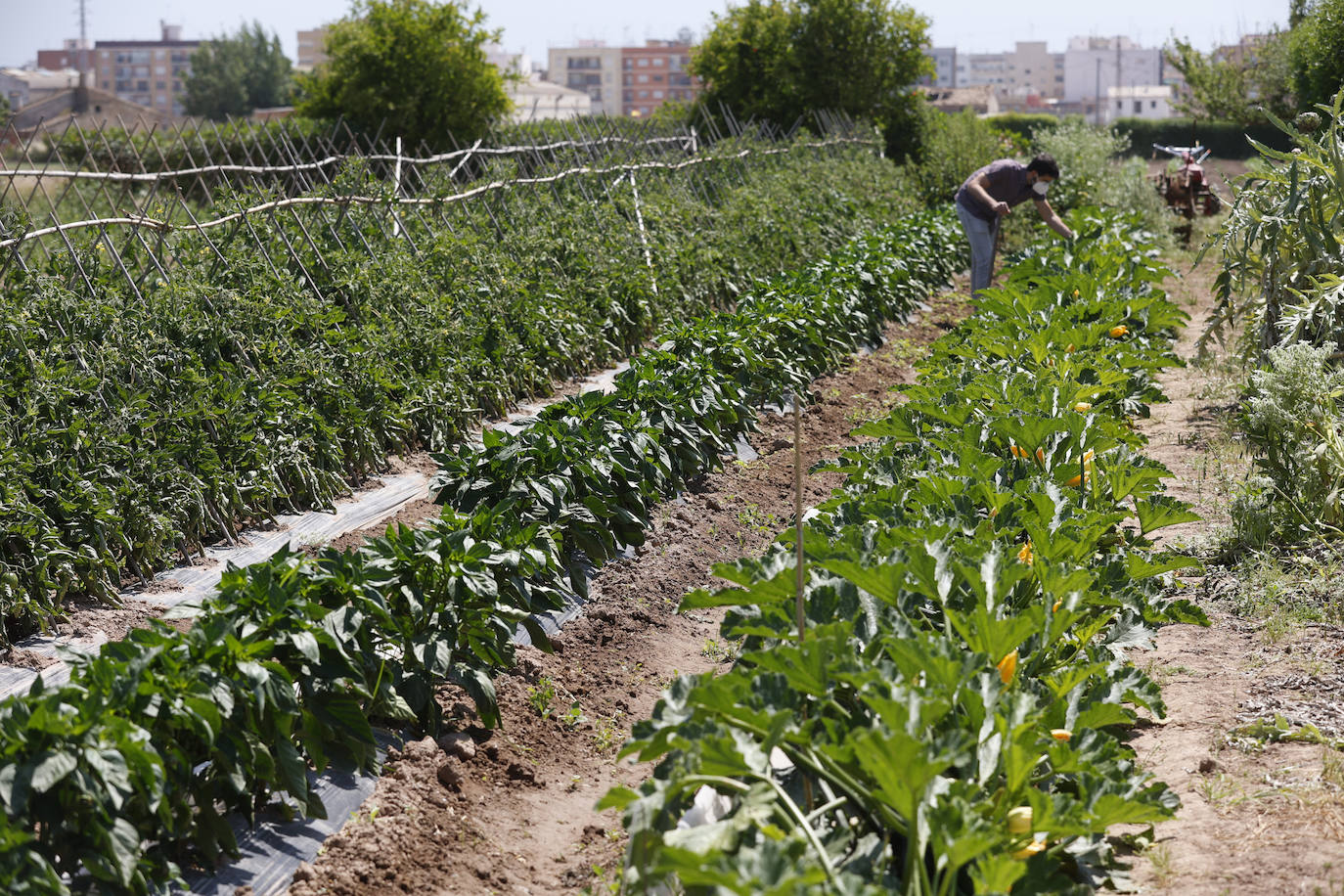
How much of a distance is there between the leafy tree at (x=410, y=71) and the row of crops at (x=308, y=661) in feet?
58.2

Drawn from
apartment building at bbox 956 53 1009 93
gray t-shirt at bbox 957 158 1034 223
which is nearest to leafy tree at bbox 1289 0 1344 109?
gray t-shirt at bbox 957 158 1034 223

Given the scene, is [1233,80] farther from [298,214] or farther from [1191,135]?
[298,214]

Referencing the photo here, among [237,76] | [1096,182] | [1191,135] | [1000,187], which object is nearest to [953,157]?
[1096,182]

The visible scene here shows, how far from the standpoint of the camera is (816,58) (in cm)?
2197

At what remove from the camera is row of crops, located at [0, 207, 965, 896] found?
232 centimetres

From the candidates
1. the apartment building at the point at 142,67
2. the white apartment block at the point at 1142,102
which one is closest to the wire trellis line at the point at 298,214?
the white apartment block at the point at 1142,102

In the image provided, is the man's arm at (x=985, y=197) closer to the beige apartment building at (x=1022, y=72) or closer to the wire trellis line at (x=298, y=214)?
the wire trellis line at (x=298, y=214)

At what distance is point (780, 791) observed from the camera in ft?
7.08

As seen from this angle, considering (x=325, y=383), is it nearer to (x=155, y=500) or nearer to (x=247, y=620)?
(x=155, y=500)

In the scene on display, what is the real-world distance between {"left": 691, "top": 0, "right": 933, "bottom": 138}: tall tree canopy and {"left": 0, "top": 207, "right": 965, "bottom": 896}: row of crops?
17.6 meters

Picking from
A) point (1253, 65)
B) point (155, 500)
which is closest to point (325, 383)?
point (155, 500)

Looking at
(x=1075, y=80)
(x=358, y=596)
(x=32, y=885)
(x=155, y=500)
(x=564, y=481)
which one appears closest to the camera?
(x=32, y=885)

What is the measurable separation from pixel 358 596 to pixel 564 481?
1.31 meters

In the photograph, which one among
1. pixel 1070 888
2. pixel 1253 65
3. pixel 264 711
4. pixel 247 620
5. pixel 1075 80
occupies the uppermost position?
pixel 1075 80
